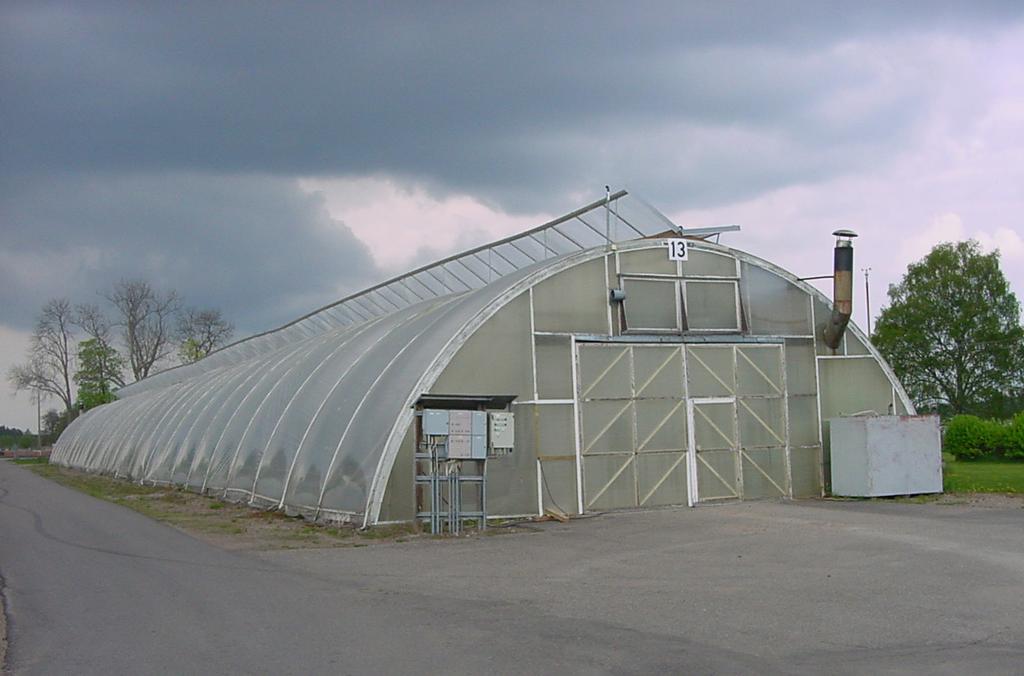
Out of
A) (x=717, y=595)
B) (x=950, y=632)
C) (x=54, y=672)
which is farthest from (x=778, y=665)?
(x=54, y=672)

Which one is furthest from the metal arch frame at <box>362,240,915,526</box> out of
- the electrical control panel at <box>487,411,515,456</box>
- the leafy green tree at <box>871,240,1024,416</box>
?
the leafy green tree at <box>871,240,1024,416</box>

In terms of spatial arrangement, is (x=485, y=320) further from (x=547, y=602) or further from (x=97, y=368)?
(x=97, y=368)

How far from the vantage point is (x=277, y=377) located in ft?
89.1

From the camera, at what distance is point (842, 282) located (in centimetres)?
2294

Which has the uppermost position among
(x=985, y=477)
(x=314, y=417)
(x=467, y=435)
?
(x=314, y=417)

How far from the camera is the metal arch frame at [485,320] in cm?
1725

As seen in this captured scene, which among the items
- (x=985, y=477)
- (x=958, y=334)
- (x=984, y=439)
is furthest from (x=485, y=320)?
(x=958, y=334)

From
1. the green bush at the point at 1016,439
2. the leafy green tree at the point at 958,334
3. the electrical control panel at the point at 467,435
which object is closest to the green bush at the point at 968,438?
the green bush at the point at 1016,439

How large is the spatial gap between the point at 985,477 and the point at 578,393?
1906cm

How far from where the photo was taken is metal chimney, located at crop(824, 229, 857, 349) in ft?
75.3

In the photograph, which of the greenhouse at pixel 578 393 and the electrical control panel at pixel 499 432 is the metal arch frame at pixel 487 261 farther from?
the electrical control panel at pixel 499 432

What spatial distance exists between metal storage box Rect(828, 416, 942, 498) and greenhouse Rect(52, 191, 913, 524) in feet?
2.42

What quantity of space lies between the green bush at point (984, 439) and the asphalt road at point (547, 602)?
29797 mm

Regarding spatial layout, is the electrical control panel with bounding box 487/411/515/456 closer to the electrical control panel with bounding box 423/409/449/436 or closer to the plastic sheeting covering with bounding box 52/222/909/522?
the electrical control panel with bounding box 423/409/449/436
